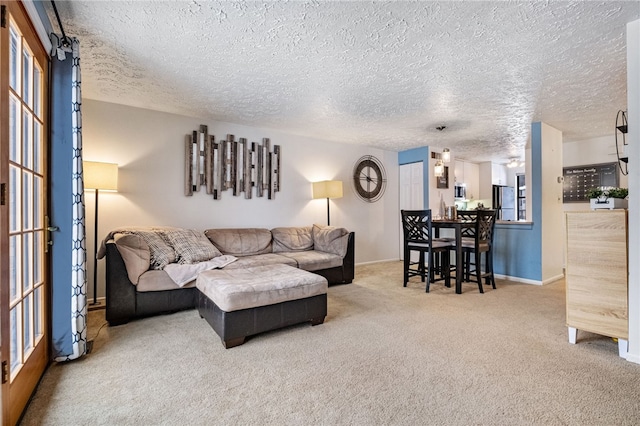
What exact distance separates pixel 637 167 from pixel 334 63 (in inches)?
88.0

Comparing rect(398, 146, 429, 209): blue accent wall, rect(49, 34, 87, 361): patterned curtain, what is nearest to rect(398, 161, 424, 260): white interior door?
rect(398, 146, 429, 209): blue accent wall

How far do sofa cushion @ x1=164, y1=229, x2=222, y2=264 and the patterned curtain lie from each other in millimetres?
1128

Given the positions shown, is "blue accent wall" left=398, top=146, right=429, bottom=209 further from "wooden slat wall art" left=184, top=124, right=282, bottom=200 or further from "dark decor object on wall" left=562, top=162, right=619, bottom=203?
"wooden slat wall art" left=184, top=124, right=282, bottom=200

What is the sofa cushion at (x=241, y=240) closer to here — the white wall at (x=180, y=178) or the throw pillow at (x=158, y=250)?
the white wall at (x=180, y=178)

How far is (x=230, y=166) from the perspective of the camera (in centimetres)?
426

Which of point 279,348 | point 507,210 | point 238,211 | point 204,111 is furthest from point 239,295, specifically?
point 507,210

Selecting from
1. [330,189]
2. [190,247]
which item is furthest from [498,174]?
[190,247]

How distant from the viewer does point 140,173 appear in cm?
370

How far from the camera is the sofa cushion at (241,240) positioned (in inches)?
151

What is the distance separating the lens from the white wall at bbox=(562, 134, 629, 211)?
16.5 feet

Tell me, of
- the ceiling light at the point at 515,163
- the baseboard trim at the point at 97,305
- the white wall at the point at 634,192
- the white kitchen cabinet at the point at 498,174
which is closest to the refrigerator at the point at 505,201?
the white kitchen cabinet at the point at 498,174

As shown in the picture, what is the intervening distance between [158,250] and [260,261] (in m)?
1.06

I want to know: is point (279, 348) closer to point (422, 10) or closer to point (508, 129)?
point (422, 10)

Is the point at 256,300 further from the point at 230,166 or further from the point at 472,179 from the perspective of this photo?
the point at 472,179
